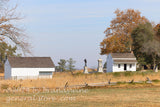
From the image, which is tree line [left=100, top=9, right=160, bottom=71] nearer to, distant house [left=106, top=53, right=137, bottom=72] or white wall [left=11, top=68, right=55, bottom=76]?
distant house [left=106, top=53, right=137, bottom=72]

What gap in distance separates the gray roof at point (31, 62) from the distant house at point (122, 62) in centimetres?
1812

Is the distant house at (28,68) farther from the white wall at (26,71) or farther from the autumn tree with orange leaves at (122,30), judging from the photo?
the autumn tree with orange leaves at (122,30)

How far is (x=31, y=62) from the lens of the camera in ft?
228

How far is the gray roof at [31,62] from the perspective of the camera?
67.5 metres

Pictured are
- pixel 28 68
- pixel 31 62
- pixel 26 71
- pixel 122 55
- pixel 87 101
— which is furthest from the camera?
pixel 122 55

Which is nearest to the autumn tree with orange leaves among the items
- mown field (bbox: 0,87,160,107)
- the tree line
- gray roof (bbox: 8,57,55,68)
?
the tree line

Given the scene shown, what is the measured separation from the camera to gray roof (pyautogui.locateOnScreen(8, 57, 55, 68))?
222 ft

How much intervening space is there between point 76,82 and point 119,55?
45769mm

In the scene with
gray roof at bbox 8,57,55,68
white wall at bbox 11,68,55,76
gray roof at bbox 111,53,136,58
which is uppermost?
gray roof at bbox 111,53,136,58

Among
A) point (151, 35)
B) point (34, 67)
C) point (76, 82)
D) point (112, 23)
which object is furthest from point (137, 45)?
point (76, 82)

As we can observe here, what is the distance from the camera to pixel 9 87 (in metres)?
29.3

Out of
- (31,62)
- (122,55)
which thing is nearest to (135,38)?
(122,55)

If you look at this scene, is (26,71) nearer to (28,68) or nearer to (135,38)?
(28,68)

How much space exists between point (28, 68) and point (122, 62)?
26307 mm
